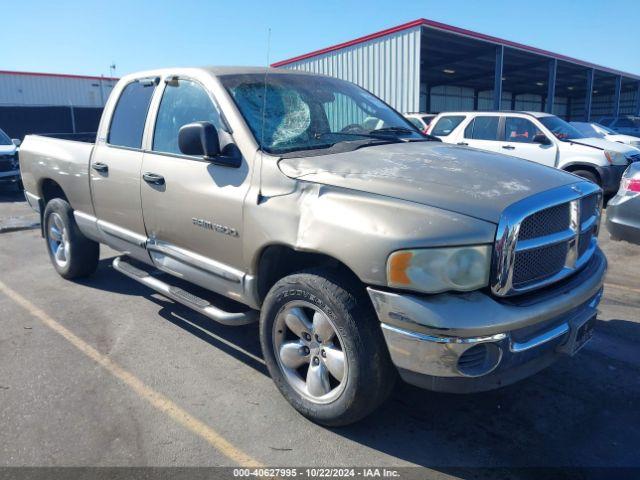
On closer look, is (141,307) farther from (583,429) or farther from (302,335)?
(583,429)

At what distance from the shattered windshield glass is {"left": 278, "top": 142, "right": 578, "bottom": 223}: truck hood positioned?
1.03ft

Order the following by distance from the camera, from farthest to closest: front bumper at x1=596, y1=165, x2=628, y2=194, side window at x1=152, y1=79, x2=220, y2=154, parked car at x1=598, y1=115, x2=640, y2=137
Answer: parked car at x1=598, y1=115, x2=640, y2=137, front bumper at x1=596, y1=165, x2=628, y2=194, side window at x1=152, y1=79, x2=220, y2=154

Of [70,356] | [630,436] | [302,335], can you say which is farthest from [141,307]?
[630,436]

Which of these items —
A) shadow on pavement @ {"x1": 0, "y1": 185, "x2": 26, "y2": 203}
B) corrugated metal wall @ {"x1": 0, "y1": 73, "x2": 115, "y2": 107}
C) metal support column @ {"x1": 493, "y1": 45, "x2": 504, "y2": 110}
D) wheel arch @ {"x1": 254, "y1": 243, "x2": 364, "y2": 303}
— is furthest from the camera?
corrugated metal wall @ {"x1": 0, "y1": 73, "x2": 115, "y2": 107}

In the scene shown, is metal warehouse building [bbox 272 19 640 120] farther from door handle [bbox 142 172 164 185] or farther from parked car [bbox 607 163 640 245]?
door handle [bbox 142 172 164 185]

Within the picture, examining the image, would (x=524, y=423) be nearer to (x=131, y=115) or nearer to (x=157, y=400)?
(x=157, y=400)

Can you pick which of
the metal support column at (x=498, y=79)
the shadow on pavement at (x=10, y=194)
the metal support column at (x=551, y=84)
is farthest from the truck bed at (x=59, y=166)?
the metal support column at (x=551, y=84)

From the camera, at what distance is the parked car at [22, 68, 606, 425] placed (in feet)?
7.63

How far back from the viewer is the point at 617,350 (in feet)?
12.5

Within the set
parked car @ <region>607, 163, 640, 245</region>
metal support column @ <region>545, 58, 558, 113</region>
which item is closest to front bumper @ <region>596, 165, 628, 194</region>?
parked car @ <region>607, 163, 640, 245</region>

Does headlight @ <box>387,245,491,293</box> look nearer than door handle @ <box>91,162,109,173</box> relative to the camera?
Yes

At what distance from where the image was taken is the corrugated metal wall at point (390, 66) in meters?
16.8

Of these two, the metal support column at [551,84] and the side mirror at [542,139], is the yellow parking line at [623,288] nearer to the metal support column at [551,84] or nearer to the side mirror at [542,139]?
the side mirror at [542,139]

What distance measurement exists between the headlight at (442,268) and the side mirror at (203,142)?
4.40 feet
